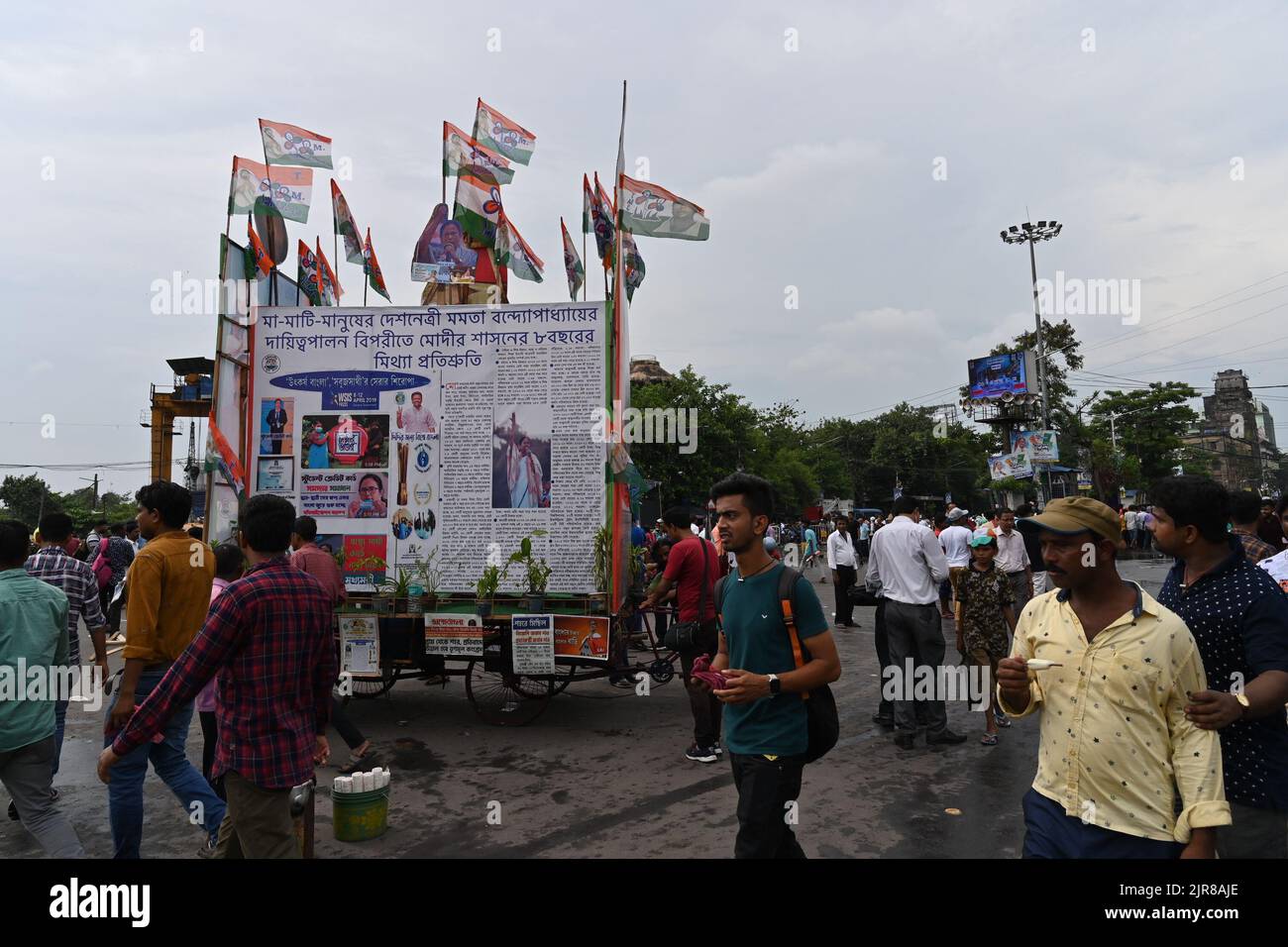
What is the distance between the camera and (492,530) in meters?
6.89

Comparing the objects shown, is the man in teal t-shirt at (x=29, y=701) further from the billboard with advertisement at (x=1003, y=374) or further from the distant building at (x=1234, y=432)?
the distant building at (x=1234, y=432)

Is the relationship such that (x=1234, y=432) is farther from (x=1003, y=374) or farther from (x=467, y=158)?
(x=467, y=158)

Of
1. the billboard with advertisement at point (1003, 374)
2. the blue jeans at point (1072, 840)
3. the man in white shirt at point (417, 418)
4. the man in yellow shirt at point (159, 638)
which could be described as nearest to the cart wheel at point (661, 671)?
the man in white shirt at point (417, 418)

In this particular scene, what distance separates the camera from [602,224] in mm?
7773

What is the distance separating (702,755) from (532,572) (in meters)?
2.11

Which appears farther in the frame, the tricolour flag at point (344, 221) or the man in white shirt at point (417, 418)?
the tricolour flag at point (344, 221)

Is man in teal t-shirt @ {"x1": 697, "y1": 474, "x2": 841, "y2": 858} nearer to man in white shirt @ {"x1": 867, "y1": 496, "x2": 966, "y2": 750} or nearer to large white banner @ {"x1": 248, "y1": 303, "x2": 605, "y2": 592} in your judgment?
man in white shirt @ {"x1": 867, "y1": 496, "x2": 966, "y2": 750}

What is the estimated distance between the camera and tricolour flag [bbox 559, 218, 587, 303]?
27.0 feet

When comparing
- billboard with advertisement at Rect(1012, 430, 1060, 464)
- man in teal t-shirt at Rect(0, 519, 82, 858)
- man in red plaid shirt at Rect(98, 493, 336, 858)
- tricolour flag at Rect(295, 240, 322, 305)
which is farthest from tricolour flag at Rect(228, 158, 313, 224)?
billboard with advertisement at Rect(1012, 430, 1060, 464)

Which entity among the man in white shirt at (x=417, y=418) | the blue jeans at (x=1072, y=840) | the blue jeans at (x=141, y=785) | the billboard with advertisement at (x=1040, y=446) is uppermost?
the billboard with advertisement at (x=1040, y=446)

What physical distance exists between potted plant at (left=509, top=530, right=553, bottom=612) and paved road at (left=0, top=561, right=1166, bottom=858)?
1178mm

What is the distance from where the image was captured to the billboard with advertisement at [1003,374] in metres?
35.9

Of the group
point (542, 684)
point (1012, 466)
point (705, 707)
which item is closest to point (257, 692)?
point (705, 707)

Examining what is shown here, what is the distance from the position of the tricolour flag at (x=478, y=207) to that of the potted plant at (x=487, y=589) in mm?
3523
